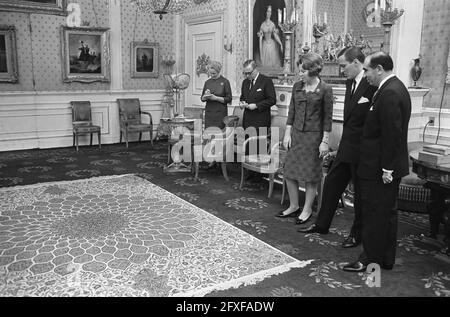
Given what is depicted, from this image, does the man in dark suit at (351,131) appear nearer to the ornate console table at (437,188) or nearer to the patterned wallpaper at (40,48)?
the ornate console table at (437,188)

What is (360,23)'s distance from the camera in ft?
30.3

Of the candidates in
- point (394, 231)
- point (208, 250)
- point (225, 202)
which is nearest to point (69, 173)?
point (225, 202)

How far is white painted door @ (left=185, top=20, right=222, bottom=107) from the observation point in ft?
30.1

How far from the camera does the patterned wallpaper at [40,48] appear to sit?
341 inches

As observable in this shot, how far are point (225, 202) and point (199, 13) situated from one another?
217 inches

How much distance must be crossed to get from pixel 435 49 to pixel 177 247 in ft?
13.8

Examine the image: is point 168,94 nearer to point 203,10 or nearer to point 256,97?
point 203,10

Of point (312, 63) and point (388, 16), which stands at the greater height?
point (388, 16)

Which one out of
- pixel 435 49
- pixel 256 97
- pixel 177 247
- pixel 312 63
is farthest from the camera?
pixel 256 97

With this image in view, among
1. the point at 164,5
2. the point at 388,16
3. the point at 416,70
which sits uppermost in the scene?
the point at 164,5

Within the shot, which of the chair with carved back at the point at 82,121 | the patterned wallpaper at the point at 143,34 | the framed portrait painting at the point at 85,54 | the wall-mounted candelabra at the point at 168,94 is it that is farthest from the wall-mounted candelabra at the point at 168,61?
the chair with carved back at the point at 82,121

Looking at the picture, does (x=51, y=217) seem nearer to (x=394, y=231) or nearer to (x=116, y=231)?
(x=116, y=231)

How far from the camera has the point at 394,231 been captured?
353cm

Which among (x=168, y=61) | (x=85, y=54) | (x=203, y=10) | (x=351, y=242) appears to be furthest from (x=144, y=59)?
(x=351, y=242)
